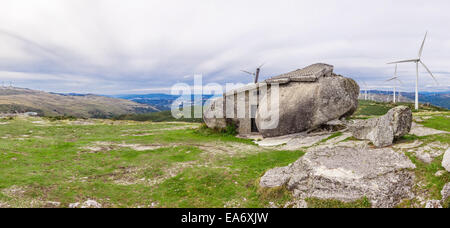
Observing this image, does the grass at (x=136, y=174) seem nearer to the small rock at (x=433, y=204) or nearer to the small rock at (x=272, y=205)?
the small rock at (x=272, y=205)

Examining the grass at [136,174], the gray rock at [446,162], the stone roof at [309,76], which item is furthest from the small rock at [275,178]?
the stone roof at [309,76]

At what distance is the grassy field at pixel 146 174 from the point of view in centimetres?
1298

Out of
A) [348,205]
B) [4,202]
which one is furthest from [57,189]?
[348,205]

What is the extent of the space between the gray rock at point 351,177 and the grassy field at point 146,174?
0.53 m

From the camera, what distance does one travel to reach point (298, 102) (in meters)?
27.6

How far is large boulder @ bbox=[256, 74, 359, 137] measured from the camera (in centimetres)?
2705

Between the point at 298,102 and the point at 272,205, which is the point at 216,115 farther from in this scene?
the point at 272,205

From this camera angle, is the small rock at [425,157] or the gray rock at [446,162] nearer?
the gray rock at [446,162]

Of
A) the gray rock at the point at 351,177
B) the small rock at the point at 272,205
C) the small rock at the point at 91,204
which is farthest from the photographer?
the small rock at the point at 91,204

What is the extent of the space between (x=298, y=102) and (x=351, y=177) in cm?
1641

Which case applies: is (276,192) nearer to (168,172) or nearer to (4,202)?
(168,172)

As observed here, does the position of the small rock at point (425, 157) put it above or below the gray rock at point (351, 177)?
above
